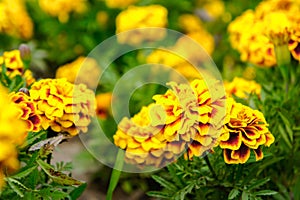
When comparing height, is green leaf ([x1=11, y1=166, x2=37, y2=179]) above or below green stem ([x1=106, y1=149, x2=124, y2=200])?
below

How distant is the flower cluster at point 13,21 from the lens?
94.4 inches

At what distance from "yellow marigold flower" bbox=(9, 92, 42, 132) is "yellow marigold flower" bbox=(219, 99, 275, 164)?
0.48 m

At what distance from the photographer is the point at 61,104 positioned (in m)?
1.67

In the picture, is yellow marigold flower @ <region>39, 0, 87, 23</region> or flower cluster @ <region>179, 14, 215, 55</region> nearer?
yellow marigold flower @ <region>39, 0, 87, 23</region>

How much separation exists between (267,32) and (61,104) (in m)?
0.71

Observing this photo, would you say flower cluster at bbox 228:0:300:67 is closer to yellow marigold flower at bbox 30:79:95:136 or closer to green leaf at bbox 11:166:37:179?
yellow marigold flower at bbox 30:79:95:136

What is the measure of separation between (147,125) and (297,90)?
0.53 metres

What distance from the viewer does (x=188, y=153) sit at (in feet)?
5.43

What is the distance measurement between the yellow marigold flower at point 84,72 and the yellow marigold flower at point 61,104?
0.59m

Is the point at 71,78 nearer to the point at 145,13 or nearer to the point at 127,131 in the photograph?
the point at 145,13

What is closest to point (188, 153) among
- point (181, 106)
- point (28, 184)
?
point (181, 106)

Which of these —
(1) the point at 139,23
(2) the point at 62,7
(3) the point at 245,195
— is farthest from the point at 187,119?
(2) the point at 62,7

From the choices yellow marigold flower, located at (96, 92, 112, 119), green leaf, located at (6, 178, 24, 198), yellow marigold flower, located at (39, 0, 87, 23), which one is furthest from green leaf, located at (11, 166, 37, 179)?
yellow marigold flower, located at (39, 0, 87, 23)

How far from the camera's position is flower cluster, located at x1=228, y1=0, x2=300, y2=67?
190 centimetres
